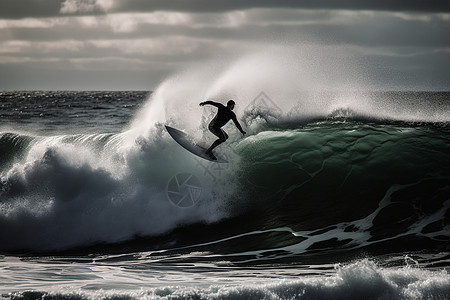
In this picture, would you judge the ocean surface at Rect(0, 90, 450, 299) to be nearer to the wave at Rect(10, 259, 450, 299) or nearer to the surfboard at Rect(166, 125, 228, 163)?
the wave at Rect(10, 259, 450, 299)

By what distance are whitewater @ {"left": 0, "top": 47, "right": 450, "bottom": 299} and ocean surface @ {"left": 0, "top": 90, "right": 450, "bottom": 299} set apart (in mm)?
33

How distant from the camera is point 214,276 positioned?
9.94 m

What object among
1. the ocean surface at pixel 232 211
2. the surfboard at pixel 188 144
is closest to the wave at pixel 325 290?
the ocean surface at pixel 232 211

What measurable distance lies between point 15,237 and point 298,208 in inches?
264

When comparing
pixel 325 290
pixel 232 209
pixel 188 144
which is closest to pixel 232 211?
pixel 232 209

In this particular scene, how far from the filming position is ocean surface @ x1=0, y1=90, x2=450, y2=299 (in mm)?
9203

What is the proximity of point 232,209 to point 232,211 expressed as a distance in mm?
69

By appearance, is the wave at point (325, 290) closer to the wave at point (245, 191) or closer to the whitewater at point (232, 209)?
the whitewater at point (232, 209)

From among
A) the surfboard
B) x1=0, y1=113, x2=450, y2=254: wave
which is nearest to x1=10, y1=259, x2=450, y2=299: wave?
x1=0, y1=113, x2=450, y2=254: wave

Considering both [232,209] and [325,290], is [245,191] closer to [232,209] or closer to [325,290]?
[232,209]

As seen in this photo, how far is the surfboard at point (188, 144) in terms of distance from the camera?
13766mm

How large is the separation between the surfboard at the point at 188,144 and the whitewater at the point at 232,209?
406 mm

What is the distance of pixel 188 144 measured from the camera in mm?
14016

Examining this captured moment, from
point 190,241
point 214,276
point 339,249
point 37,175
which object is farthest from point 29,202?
point 339,249
